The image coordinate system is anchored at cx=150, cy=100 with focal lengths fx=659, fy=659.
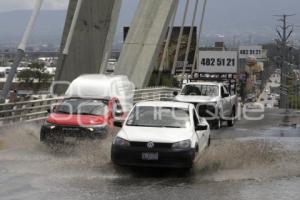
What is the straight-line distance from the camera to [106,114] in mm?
16047

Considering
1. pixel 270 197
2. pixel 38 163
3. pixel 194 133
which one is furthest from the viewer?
pixel 38 163

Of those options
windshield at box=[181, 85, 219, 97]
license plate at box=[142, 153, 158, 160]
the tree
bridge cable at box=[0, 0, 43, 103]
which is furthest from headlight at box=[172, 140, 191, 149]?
the tree

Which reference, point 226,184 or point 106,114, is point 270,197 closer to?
point 226,184

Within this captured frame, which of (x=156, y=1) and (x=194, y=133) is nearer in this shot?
(x=194, y=133)

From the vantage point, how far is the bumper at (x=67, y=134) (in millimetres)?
14875

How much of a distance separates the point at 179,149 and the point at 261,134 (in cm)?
1057

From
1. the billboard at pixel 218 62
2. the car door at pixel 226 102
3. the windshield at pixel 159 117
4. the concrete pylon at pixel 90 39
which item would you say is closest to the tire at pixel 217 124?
the car door at pixel 226 102

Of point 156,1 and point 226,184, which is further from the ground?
point 156,1

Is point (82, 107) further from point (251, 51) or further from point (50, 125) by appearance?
point (251, 51)

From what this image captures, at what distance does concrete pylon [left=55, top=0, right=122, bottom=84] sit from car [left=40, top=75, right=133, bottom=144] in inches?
362

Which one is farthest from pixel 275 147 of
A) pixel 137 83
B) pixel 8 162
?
pixel 137 83

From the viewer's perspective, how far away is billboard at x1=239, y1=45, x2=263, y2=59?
135m

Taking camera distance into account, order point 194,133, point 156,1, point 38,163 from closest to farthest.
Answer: point 194,133, point 38,163, point 156,1

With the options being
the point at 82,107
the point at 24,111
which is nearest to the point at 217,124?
the point at 24,111
